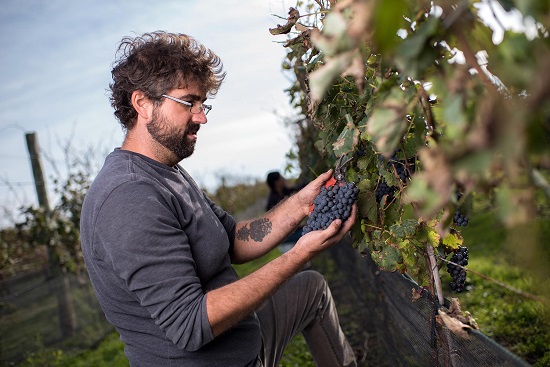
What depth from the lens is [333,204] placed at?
77.2 inches

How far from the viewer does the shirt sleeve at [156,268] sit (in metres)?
1.88

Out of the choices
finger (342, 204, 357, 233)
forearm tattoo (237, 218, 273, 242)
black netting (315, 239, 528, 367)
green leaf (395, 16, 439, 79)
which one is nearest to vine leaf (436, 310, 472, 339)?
black netting (315, 239, 528, 367)

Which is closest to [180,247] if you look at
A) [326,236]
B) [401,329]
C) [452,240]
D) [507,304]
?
[326,236]

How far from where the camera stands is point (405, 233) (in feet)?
5.82

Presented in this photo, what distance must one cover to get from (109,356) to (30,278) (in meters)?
2.55

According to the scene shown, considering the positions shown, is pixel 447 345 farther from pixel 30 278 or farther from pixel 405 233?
pixel 30 278

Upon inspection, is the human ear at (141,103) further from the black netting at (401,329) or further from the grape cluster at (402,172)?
the black netting at (401,329)

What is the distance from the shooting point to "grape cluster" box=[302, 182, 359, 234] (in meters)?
1.92

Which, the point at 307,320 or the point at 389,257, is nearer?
the point at 389,257

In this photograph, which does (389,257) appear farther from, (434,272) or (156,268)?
(156,268)

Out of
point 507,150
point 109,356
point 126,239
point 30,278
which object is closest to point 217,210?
point 126,239

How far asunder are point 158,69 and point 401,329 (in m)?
1.77

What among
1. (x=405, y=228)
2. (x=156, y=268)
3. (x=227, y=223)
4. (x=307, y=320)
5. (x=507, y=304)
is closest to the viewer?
(x=405, y=228)

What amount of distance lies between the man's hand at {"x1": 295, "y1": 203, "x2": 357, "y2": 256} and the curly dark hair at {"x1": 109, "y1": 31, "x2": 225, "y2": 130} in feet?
3.22
